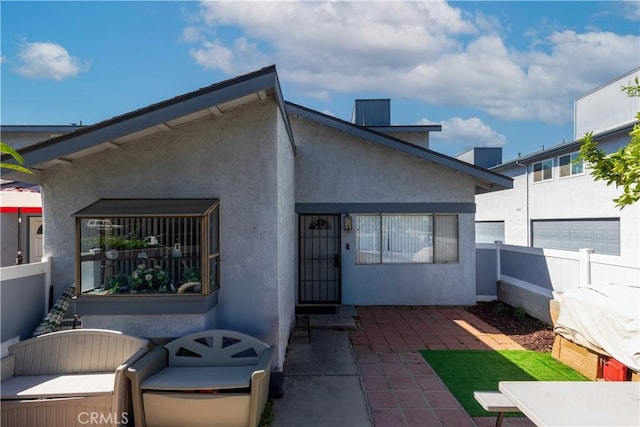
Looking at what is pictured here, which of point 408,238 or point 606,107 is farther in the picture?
point 606,107

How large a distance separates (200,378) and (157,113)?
318cm

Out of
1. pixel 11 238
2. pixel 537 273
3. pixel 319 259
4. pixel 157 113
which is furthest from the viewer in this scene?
pixel 319 259

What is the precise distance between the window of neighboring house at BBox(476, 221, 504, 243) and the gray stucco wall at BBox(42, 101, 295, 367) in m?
17.5

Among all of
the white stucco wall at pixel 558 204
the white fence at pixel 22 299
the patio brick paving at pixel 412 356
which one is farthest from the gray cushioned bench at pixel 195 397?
the white stucco wall at pixel 558 204

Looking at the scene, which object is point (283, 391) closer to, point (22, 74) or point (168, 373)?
point (168, 373)

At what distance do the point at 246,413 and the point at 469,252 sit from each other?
7.48m

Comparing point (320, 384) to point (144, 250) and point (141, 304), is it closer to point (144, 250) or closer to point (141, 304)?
point (141, 304)

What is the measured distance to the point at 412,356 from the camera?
5.86 m

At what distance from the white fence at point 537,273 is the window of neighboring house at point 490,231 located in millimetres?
10423

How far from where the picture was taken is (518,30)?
8422 millimetres

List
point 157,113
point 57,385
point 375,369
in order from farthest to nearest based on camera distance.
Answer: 1. point 375,369
2. point 157,113
3. point 57,385

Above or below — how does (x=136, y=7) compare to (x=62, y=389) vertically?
above

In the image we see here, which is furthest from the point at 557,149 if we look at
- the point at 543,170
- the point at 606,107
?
the point at 606,107

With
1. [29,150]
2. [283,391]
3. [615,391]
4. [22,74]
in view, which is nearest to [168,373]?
[283,391]
